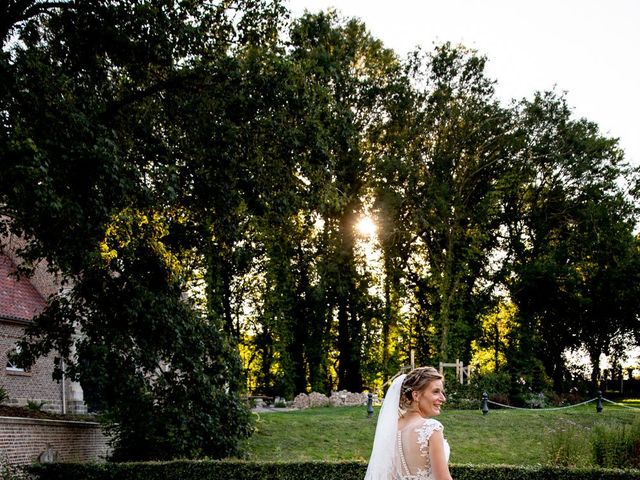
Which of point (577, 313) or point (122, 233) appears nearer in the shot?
point (122, 233)

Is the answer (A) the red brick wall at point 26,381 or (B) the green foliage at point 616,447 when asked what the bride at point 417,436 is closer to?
(B) the green foliage at point 616,447

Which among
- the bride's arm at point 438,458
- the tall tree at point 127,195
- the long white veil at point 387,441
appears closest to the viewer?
the bride's arm at point 438,458

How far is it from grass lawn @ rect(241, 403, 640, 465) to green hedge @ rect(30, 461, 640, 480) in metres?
2.33

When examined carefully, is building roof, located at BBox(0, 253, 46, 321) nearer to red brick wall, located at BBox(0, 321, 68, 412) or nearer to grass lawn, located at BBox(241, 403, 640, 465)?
red brick wall, located at BBox(0, 321, 68, 412)

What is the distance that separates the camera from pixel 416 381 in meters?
Result: 6.11

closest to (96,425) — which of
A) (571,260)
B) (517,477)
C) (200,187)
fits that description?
(200,187)

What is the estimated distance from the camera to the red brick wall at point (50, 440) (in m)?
17.6

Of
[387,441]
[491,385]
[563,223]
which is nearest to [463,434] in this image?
[491,385]

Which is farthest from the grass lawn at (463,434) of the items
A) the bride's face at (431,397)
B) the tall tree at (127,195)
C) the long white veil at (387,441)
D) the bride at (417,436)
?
the bride's face at (431,397)

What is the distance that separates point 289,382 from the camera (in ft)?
123

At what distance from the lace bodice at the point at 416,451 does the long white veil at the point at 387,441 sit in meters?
0.24

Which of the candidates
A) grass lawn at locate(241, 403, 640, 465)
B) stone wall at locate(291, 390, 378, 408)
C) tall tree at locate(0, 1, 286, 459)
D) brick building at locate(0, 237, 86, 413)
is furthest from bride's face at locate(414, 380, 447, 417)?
stone wall at locate(291, 390, 378, 408)

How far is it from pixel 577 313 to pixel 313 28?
27.4 m

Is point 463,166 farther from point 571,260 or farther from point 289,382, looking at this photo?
point 289,382
